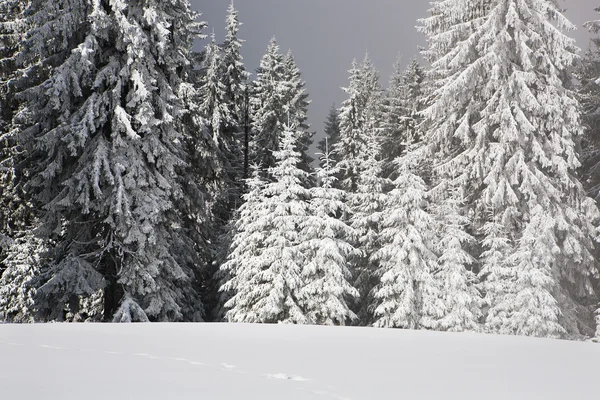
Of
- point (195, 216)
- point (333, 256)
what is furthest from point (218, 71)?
point (333, 256)

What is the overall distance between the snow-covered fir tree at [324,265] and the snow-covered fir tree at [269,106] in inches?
329

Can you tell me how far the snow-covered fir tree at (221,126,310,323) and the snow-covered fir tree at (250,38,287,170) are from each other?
783 cm

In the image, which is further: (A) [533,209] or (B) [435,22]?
(B) [435,22]

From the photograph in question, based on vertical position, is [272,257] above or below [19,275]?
above

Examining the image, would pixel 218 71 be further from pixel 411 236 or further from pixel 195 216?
pixel 411 236

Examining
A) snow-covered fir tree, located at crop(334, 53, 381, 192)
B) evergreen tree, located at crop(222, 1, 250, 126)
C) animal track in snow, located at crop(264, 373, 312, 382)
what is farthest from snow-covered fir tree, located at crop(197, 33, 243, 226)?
animal track in snow, located at crop(264, 373, 312, 382)

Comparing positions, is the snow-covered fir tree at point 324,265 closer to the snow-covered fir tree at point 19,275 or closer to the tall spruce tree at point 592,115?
the snow-covered fir tree at point 19,275

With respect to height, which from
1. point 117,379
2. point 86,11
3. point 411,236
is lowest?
point 117,379

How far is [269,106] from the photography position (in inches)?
1129

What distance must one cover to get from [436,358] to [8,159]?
1391 centimetres

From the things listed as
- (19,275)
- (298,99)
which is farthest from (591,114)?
(19,275)

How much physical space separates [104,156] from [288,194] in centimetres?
800

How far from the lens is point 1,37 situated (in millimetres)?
14664

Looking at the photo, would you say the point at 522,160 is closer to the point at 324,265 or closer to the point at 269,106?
the point at 324,265
